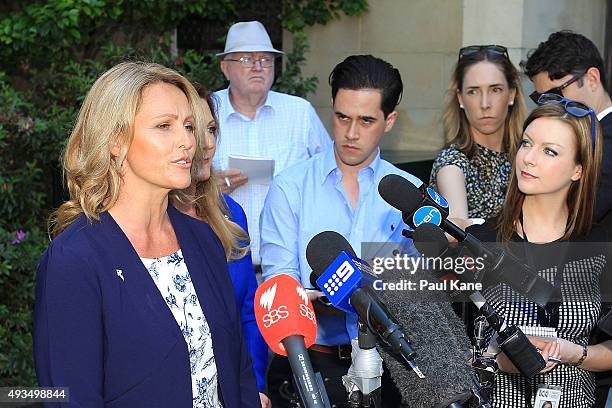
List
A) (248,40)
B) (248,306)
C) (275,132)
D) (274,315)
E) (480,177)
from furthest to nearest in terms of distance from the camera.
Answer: (248,40) → (275,132) → (480,177) → (248,306) → (274,315)

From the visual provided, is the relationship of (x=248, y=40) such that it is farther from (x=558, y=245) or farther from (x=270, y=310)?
(x=270, y=310)

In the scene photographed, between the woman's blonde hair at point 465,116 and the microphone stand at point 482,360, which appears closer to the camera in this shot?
the microphone stand at point 482,360

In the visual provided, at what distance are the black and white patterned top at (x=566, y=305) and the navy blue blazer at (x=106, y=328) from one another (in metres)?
0.98

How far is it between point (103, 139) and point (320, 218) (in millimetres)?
1315

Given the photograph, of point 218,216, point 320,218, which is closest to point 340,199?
point 320,218

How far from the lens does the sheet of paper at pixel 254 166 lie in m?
4.75

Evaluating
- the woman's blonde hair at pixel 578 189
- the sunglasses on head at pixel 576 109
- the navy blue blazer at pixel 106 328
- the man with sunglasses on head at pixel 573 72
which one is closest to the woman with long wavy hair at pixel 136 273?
the navy blue blazer at pixel 106 328

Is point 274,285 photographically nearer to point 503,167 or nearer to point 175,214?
point 175,214

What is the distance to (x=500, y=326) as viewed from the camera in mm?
2369

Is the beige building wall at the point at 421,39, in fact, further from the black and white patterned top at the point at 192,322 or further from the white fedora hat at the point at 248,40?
the black and white patterned top at the point at 192,322

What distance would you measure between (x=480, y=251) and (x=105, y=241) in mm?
1045

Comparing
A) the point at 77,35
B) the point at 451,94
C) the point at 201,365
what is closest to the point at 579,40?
the point at 451,94

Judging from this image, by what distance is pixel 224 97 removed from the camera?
5379 mm

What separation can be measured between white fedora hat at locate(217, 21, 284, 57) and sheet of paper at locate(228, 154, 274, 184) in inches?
35.9
